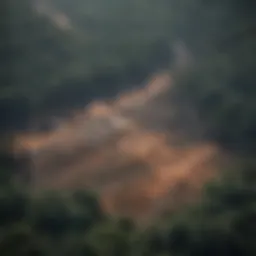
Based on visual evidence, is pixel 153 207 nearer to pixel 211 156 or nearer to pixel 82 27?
pixel 211 156

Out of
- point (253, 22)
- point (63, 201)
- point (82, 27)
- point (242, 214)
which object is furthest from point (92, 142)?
point (253, 22)

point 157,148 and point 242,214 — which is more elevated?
point 157,148

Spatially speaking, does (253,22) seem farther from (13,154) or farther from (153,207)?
(13,154)

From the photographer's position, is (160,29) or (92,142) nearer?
(92,142)

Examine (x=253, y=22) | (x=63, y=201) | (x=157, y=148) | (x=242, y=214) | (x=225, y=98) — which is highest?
(x=253, y=22)

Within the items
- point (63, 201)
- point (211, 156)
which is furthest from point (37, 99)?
point (211, 156)

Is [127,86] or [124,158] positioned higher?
[127,86]
